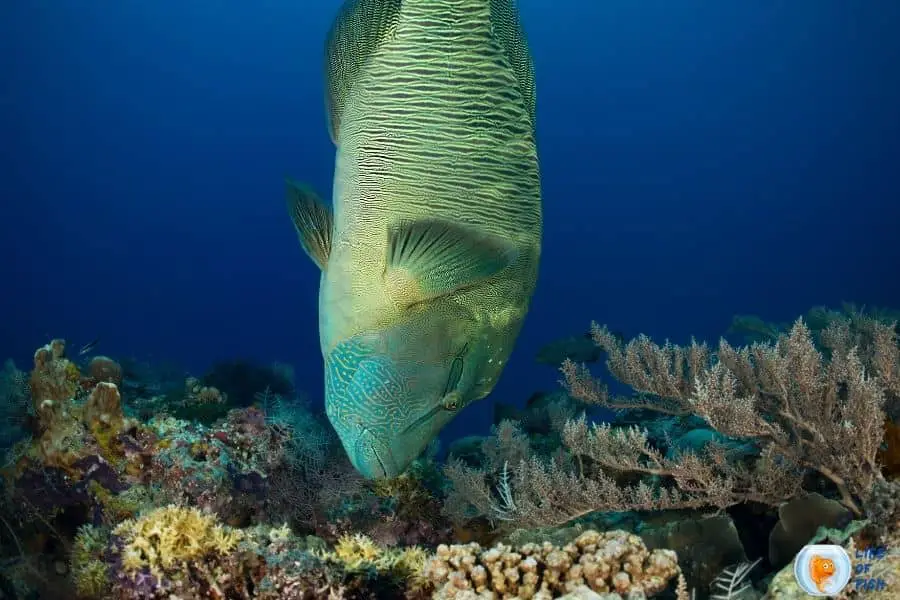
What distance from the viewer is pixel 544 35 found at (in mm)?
60594

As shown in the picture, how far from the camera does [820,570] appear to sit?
1.78 metres

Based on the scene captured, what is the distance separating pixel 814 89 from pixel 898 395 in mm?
77372

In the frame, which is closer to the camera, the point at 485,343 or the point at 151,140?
the point at 485,343

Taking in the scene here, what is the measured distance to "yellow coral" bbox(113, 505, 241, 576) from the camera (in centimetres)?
250

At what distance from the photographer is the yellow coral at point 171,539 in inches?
98.5

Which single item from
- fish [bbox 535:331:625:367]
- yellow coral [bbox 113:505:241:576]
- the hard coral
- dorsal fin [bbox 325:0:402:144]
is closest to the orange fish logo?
the hard coral

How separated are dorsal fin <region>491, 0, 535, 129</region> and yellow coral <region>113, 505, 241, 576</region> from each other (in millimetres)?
2436

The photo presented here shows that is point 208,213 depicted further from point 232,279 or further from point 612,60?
point 612,60

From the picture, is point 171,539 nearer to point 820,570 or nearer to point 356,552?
point 356,552

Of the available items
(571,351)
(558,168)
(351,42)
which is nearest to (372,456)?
(351,42)

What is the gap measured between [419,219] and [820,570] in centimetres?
187

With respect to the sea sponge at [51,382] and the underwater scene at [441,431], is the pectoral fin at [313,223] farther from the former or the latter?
the sea sponge at [51,382]

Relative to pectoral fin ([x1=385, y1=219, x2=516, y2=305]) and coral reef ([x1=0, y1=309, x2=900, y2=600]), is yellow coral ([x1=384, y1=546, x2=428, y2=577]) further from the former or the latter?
pectoral fin ([x1=385, y1=219, x2=516, y2=305])

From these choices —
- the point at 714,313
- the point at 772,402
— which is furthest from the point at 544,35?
the point at 772,402
